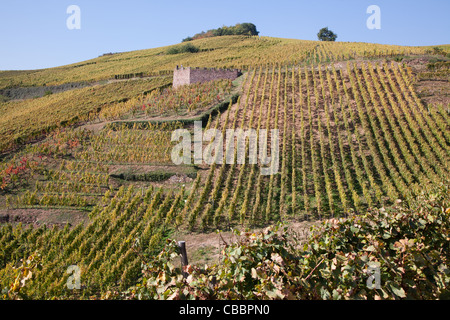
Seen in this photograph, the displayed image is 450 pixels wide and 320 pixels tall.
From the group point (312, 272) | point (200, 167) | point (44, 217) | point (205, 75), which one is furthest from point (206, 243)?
point (205, 75)

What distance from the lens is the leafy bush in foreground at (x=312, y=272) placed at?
11.8 feet

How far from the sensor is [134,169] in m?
18.0

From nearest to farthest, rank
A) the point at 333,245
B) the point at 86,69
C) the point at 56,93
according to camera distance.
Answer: the point at 333,245 → the point at 56,93 → the point at 86,69

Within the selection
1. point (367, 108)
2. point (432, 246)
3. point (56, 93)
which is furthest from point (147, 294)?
point (56, 93)

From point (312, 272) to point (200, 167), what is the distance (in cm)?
1436

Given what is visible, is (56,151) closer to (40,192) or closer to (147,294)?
(40,192)

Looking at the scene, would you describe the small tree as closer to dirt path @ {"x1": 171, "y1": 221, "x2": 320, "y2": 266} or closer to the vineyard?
the vineyard

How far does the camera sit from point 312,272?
148 inches

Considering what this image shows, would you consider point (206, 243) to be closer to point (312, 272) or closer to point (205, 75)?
point (312, 272)

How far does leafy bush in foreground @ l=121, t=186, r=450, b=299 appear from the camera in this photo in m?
3.61

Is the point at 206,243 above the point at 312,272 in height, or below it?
below

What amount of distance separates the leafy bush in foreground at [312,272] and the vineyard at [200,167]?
87 cm

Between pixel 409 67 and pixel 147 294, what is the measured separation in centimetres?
3269

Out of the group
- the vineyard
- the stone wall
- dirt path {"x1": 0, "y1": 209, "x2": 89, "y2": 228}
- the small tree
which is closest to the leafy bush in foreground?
the vineyard
